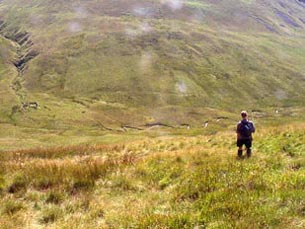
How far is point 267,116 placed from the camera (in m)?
139

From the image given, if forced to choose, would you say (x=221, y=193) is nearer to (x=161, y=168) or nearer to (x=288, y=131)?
(x=161, y=168)

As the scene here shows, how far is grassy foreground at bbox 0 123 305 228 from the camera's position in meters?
8.34

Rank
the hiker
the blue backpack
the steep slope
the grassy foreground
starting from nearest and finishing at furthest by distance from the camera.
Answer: the grassy foreground → the hiker → the blue backpack → the steep slope

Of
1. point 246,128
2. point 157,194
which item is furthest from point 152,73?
point 157,194

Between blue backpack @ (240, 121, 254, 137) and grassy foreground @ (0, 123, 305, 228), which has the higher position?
grassy foreground @ (0, 123, 305, 228)

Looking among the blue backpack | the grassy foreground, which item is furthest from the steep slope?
the grassy foreground

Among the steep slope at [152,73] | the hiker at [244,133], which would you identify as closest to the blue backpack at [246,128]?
the hiker at [244,133]

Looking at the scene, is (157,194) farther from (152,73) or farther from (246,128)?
(152,73)

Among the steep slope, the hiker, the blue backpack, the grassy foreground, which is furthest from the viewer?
the steep slope

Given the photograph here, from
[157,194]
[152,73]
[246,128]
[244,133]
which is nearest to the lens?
[157,194]

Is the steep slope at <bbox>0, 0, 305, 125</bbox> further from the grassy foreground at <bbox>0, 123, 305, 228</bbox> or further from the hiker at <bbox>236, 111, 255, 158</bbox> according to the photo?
the grassy foreground at <bbox>0, 123, 305, 228</bbox>

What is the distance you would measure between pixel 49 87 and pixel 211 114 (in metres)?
57.5

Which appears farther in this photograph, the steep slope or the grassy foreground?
the steep slope

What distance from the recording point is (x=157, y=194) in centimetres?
1088
